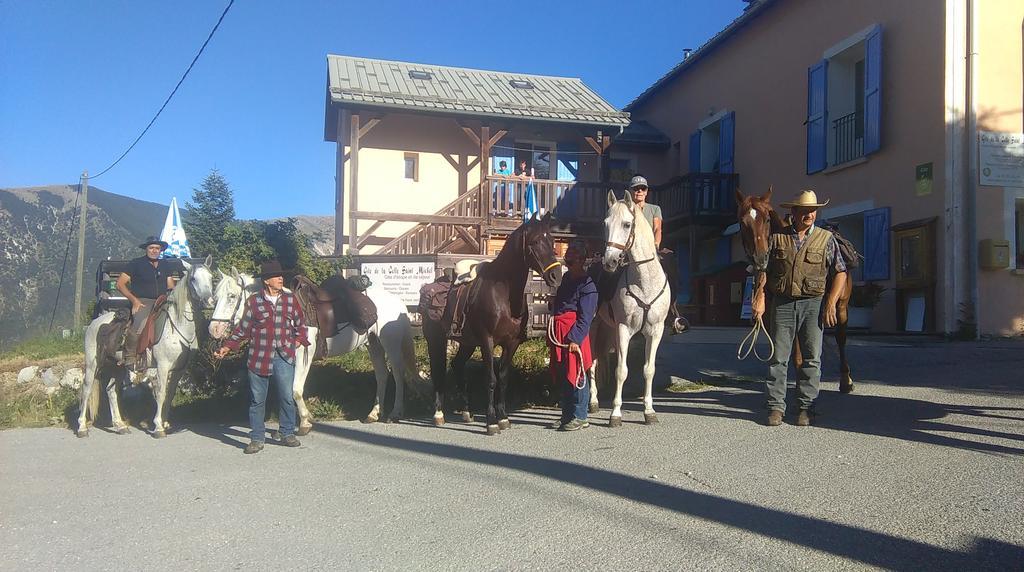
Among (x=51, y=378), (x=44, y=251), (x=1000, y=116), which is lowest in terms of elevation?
(x=51, y=378)

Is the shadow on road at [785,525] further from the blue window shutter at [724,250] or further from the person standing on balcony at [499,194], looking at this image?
the blue window shutter at [724,250]

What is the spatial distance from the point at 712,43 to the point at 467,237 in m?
9.81

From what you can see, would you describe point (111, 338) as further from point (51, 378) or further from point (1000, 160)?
point (1000, 160)

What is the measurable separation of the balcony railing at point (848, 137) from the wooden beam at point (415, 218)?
890 cm

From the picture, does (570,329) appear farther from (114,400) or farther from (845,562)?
(114,400)

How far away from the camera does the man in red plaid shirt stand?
6.66 metres

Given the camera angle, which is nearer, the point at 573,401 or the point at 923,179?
the point at 573,401

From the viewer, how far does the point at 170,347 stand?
771 cm

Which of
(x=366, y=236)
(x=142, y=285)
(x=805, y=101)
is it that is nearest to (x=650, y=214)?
(x=142, y=285)

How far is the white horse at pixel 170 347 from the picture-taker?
770 cm

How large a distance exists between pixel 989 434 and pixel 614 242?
347cm

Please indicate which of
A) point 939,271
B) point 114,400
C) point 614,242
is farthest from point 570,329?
point 939,271

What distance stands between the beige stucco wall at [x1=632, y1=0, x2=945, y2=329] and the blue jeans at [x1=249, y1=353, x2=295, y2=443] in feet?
39.0

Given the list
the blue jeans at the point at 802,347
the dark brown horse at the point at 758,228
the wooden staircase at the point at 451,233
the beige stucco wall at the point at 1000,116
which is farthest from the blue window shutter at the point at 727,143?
the blue jeans at the point at 802,347
